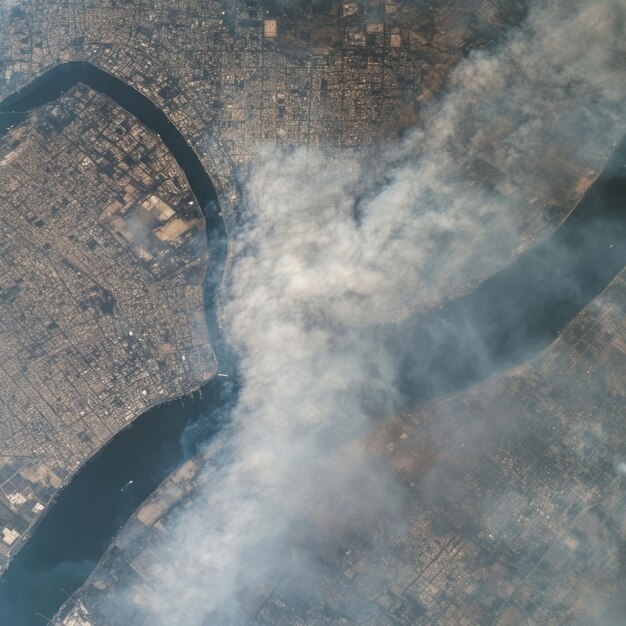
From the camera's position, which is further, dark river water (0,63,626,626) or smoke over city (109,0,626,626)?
dark river water (0,63,626,626)

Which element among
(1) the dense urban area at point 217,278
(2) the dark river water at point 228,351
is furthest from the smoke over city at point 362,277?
(2) the dark river water at point 228,351

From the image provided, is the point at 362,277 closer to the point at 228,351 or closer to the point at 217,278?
the point at 217,278

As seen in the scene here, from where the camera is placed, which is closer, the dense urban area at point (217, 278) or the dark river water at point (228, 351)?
the dense urban area at point (217, 278)

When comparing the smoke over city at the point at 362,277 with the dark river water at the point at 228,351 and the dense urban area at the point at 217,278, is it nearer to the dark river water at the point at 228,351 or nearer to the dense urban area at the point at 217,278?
the dense urban area at the point at 217,278

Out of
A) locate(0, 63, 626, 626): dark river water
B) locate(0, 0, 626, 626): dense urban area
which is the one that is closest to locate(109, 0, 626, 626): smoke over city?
locate(0, 0, 626, 626): dense urban area

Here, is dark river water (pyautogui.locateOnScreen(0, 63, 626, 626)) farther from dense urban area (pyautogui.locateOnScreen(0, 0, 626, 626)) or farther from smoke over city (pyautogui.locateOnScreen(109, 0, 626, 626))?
smoke over city (pyautogui.locateOnScreen(109, 0, 626, 626))
